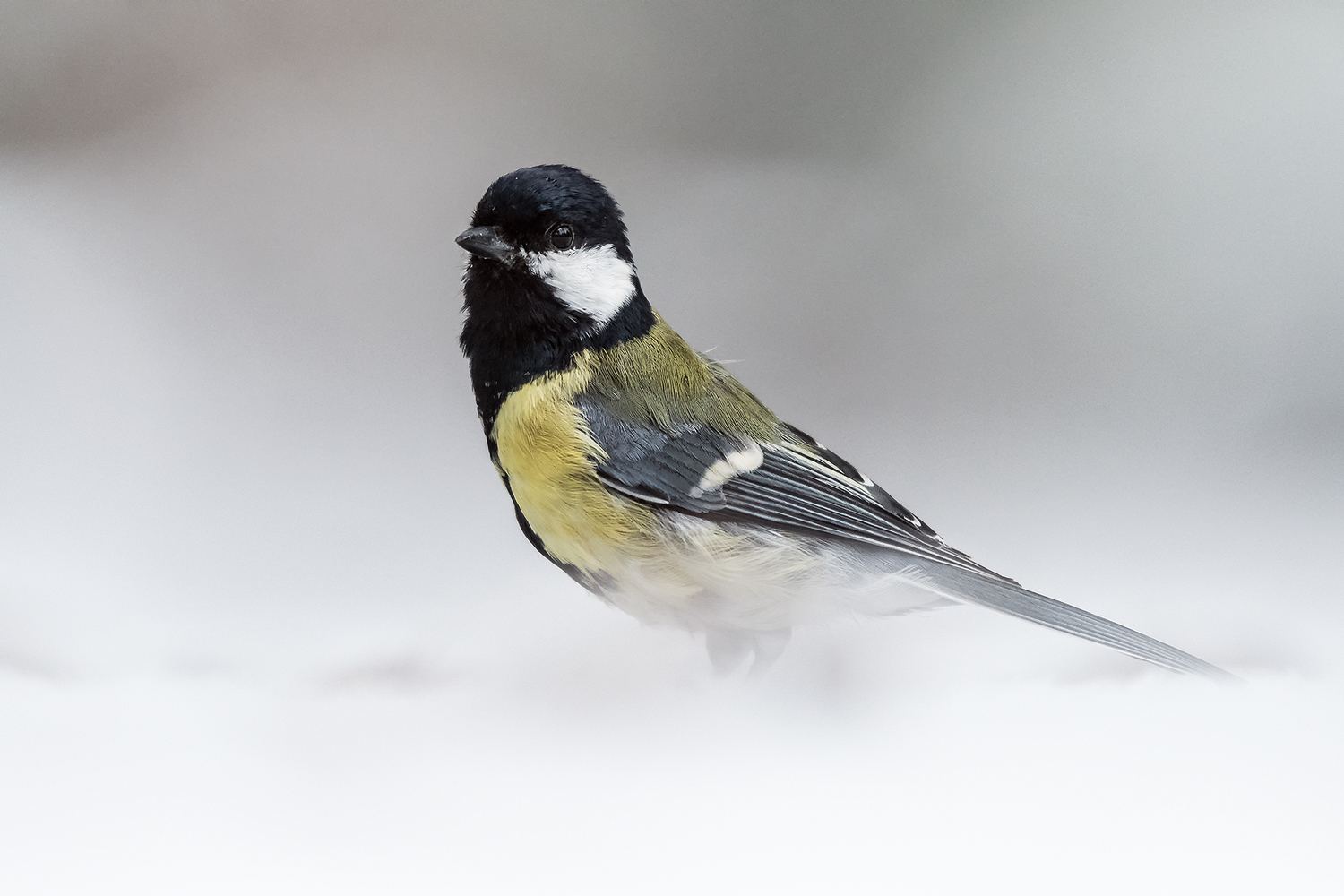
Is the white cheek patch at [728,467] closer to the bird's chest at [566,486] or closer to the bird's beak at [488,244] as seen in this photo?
the bird's chest at [566,486]

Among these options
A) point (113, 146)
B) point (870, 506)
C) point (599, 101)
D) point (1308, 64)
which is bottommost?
point (870, 506)

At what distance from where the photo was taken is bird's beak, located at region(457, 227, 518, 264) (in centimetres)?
80

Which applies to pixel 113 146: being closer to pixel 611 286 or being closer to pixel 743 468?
pixel 611 286

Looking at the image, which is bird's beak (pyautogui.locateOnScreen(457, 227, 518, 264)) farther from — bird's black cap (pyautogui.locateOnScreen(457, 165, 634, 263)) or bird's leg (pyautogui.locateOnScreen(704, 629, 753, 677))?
bird's leg (pyautogui.locateOnScreen(704, 629, 753, 677))

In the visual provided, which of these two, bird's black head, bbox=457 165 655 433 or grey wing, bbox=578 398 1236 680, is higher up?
bird's black head, bbox=457 165 655 433

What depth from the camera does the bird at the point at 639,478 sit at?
0.81 meters

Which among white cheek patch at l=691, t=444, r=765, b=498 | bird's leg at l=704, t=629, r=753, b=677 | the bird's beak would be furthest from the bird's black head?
bird's leg at l=704, t=629, r=753, b=677

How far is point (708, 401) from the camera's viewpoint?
2.89 ft

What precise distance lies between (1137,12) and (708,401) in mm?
931

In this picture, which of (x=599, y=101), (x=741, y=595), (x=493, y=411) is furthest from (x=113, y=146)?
(x=741, y=595)

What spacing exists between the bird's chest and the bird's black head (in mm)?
39

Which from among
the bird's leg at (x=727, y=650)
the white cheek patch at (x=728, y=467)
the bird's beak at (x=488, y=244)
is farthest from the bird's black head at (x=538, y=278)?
the bird's leg at (x=727, y=650)

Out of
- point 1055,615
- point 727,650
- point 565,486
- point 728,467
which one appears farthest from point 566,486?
point 1055,615

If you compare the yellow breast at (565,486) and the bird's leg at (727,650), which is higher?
the yellow breast at (565,486)
